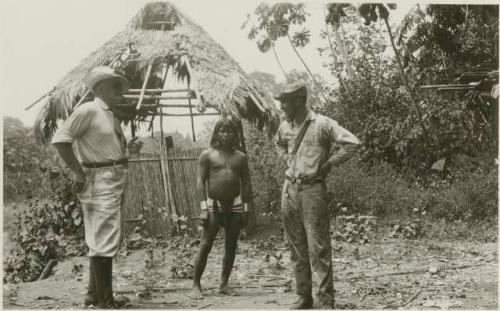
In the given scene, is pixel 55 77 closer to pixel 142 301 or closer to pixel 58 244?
pixel 58 244

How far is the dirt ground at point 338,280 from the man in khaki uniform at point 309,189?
36cm

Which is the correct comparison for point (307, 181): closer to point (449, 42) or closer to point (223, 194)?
point (223, 194)

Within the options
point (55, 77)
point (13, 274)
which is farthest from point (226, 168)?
point (55, 77)

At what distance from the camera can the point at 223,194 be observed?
16.5 feet

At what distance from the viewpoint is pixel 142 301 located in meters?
4.78

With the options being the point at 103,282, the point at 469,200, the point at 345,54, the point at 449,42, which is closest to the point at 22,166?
the point at 103,282

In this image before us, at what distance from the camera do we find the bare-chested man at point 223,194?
197 inches

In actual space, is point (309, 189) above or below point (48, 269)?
above

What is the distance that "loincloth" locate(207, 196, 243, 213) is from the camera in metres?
5.04

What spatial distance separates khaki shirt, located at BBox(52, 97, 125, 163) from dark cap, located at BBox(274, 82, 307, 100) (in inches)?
47.1

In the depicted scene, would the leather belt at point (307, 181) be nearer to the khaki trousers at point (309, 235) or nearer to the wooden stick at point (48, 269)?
the khaki trousers at point (309, 235)

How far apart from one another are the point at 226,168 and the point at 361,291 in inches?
57.5

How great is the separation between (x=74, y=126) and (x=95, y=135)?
163 mm

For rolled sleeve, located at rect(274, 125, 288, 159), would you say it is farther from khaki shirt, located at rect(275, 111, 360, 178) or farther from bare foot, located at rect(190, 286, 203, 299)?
bare foot, located at rect(190, 286, 203, 299)
